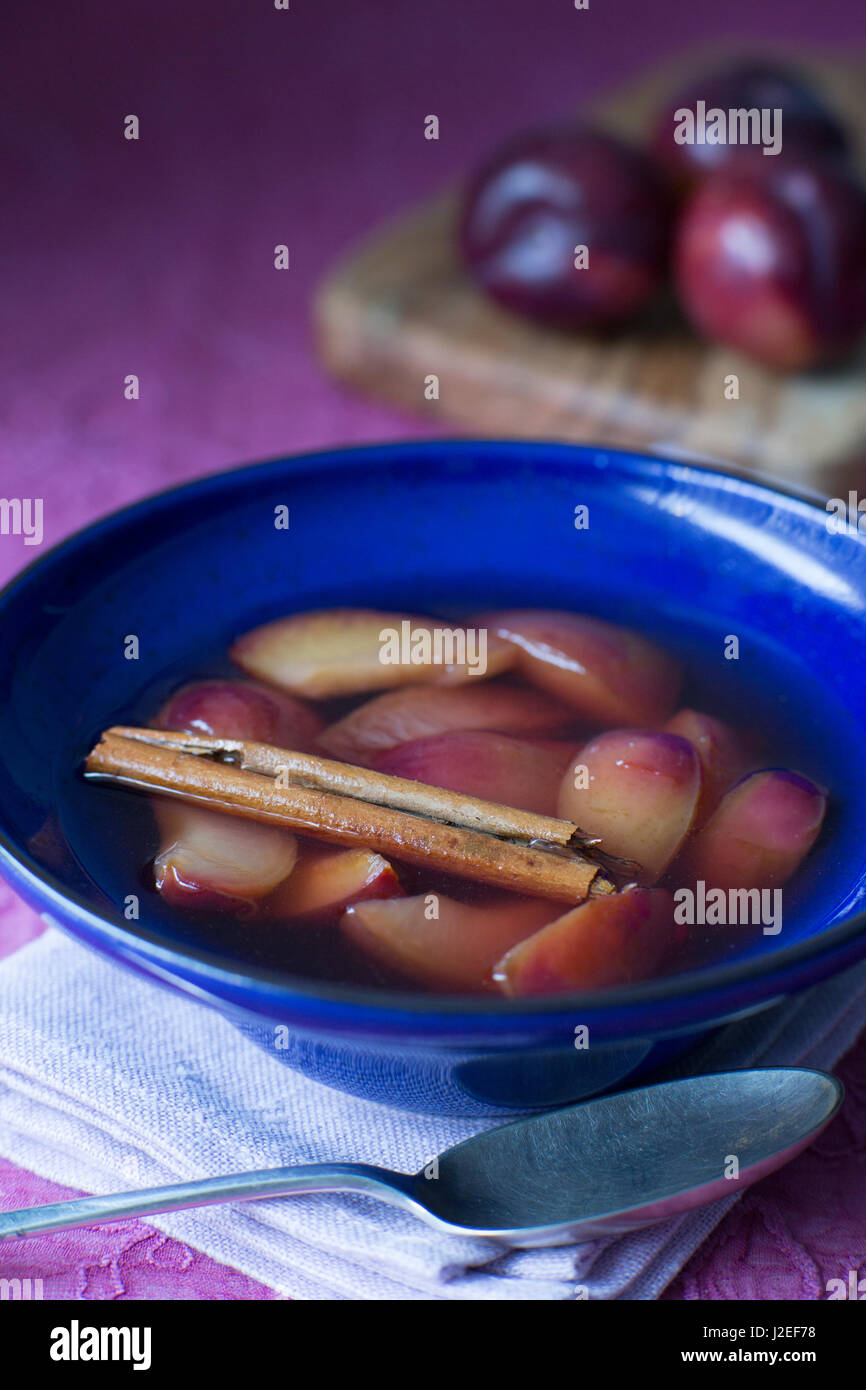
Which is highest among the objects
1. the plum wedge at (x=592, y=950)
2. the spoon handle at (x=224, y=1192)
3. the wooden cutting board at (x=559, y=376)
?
the wooden cutting board at (x=559, y=376)

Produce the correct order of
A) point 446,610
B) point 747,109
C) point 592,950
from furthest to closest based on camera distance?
1. point 747,109
2. point 446,610
3. point 592,950

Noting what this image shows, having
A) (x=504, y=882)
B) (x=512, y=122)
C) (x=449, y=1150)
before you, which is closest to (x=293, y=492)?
(x=504, y=882)

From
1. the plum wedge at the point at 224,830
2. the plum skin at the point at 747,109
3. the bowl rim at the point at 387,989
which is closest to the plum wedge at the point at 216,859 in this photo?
the plum wedge at the point at 224,830

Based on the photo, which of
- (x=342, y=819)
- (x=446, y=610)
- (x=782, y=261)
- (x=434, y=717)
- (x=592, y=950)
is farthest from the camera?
(x=782, y=261)

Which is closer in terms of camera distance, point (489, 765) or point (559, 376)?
point (489, 765)

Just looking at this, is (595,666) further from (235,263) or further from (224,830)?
(235,263)

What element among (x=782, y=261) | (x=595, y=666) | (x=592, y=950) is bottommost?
(x=592, y=950)

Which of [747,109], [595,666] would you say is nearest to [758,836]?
[595,666]

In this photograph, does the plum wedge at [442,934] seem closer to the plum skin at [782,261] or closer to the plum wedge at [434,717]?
the plum wedge at [434,717]
